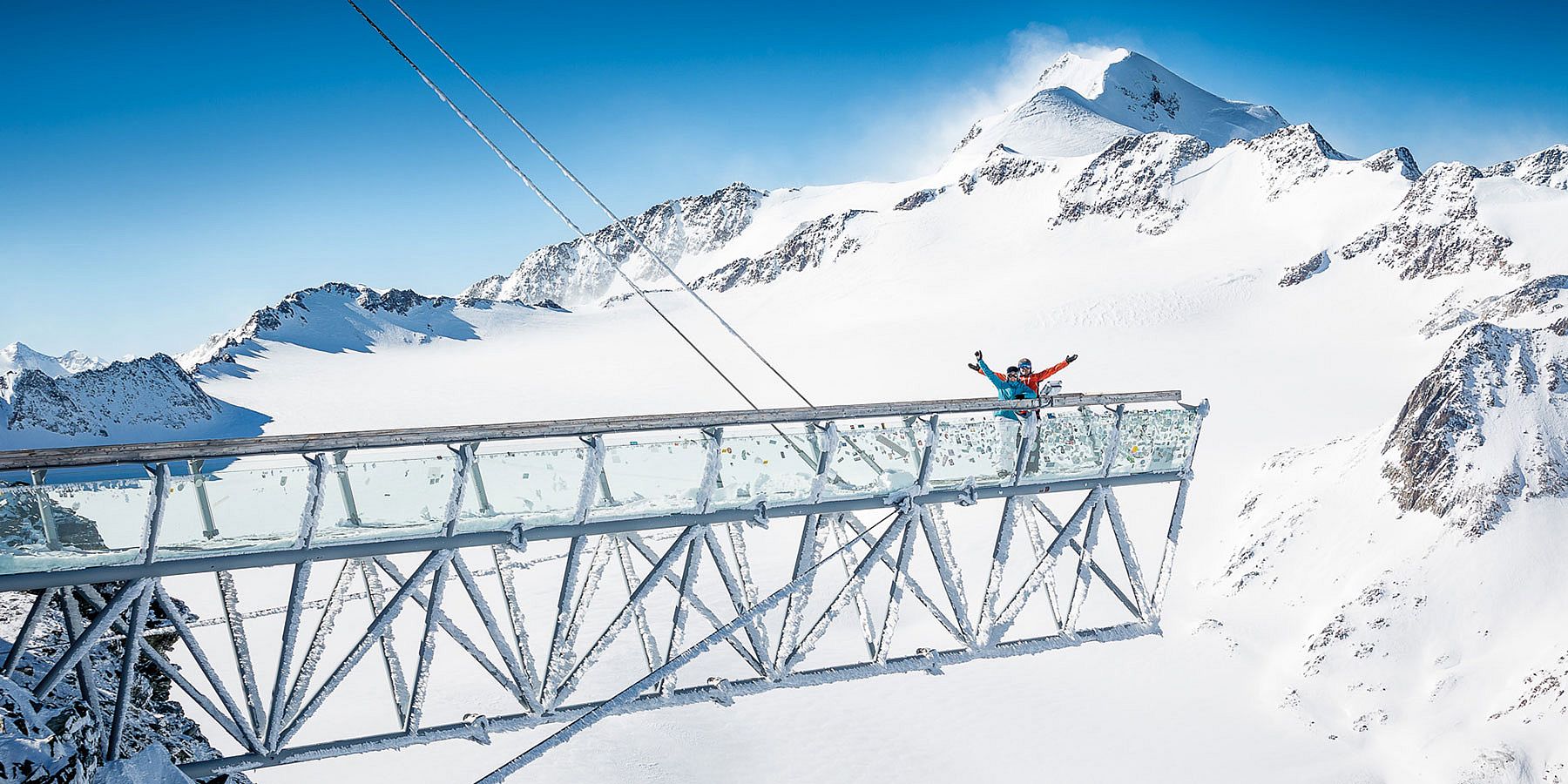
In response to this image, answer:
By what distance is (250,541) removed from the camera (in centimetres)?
1040

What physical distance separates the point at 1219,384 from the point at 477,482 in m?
82.3

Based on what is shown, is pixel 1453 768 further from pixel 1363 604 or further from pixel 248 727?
pixel 248 727

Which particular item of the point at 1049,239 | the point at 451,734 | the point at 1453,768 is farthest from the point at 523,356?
the point at 451,734

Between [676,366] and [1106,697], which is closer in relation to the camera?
[1106,697]

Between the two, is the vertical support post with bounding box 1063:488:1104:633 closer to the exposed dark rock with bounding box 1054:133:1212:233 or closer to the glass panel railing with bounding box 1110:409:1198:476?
the glass panel railing with bounding box 1110:409:1198:476

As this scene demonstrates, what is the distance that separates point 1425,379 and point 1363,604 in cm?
1614

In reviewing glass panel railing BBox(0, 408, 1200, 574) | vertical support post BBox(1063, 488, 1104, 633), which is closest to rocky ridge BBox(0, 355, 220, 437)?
glass panel railing BBox(0, 408, 1200, 574)

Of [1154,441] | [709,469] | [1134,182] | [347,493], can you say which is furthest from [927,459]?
[1134,182]

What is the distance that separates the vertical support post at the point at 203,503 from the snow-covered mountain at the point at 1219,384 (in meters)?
25.8

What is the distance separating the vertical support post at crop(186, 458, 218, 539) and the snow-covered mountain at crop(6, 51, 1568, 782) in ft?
84.7

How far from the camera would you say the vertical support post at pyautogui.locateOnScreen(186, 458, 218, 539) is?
33.3 feet

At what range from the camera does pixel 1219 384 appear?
273 feet

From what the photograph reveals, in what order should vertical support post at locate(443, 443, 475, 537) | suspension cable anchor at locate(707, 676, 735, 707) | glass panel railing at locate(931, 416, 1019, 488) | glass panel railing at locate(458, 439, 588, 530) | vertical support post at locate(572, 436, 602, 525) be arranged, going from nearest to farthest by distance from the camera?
vertical support post at locate(443, 443, 475, 537) < glass panel railing at locate(458, 439, 588, 530) < vertical support post at locate(572, 436, 602, 525) < suspension cable anchor at locate(707, 676, 735, 707) < glass panel railing at locate(931, 416, 1019, 488)

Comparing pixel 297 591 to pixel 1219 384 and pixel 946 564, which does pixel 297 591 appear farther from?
pixel 1219 384
